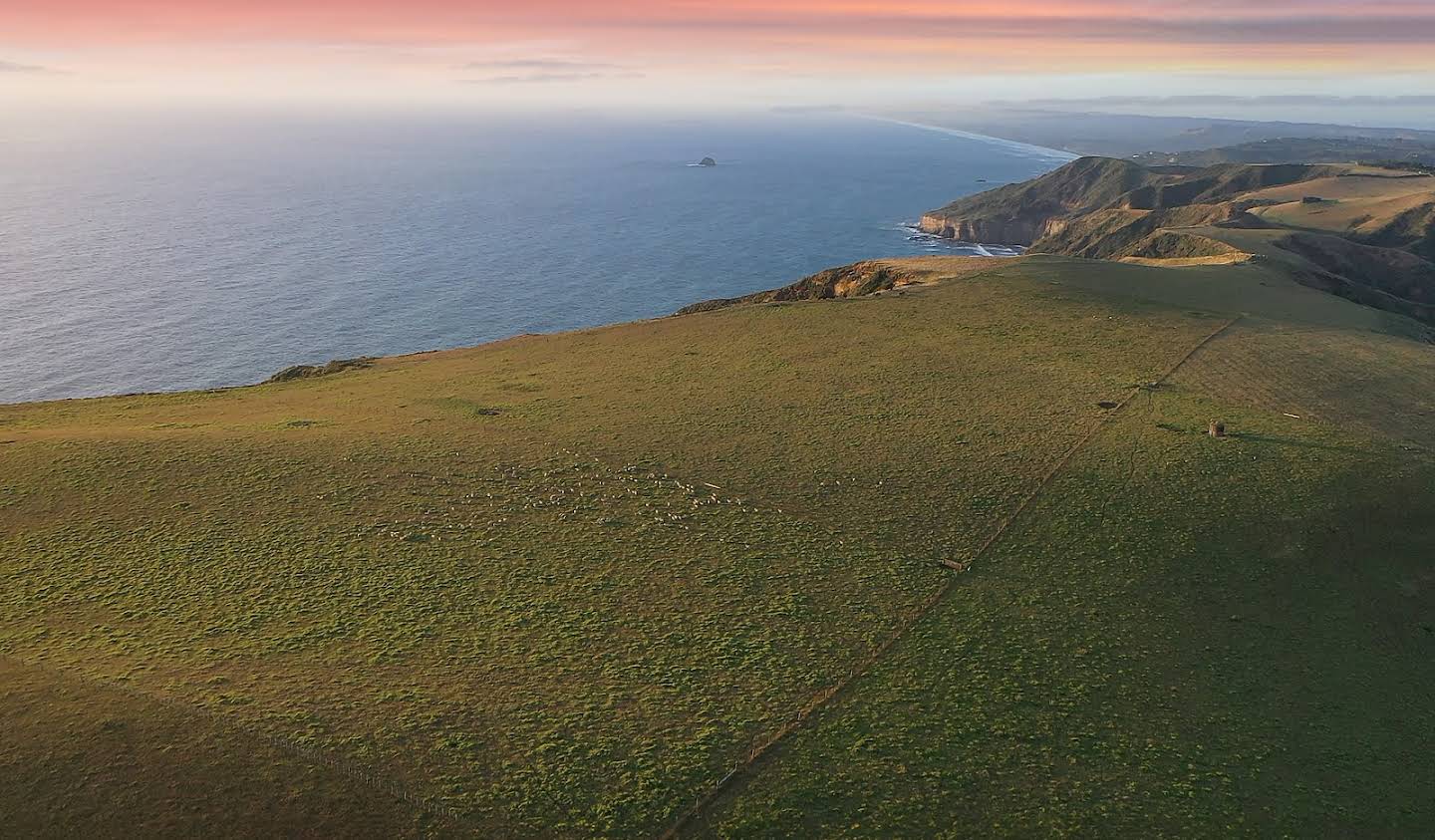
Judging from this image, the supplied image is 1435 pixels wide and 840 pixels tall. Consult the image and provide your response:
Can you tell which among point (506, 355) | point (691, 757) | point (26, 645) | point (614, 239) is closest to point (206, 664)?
point (26, 645)

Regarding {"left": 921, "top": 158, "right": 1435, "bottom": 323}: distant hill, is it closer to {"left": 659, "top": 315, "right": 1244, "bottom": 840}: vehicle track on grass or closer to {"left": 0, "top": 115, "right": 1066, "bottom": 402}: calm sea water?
A: {"left": 0, "top": 115, "right": 1066, "bottom": 402}: calm sea water

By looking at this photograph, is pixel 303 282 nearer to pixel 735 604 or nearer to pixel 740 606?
pixel 735 604

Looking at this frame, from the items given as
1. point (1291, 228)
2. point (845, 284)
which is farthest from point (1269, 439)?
point (1291, 228)

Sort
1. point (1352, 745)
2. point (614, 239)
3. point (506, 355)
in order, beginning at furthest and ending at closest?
1. point (614, 239)
2. point (506, 355)
3. point (1352, 745)

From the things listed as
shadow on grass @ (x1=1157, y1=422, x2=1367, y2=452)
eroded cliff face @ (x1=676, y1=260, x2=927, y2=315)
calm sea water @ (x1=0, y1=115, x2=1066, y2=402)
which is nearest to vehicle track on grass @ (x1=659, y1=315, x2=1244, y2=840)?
shadow on grass @ (x1=1157, y1=422, x2=1367, y2=452)

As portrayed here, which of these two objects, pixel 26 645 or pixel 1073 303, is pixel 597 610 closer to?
pixel 26 645

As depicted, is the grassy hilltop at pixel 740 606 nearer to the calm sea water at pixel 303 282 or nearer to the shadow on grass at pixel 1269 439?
the shadow on grass at pixel 1269 439

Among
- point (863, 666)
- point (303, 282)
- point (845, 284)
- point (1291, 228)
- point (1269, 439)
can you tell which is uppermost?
point (1291, 228)
